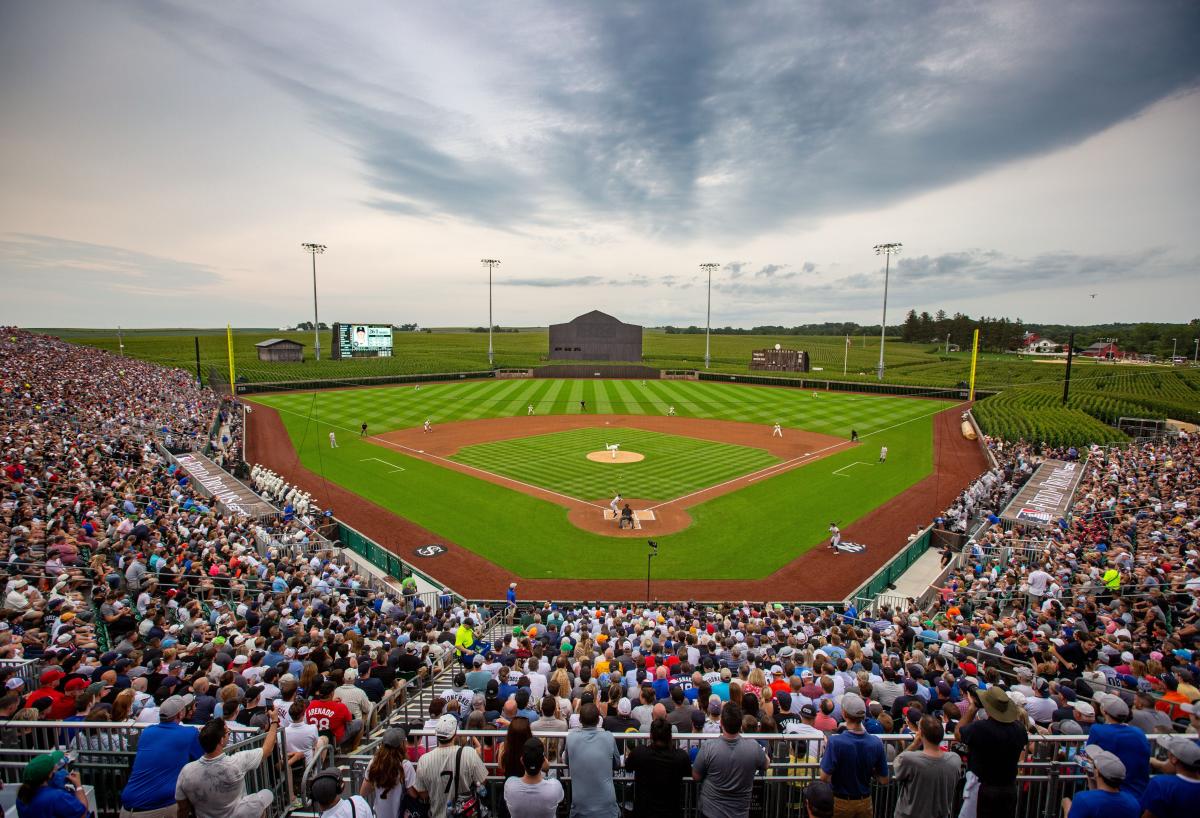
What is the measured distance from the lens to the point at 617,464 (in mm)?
33656

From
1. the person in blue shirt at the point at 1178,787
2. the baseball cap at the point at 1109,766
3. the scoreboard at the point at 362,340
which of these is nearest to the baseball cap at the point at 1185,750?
the person in blue shirt at the point at 1178,787

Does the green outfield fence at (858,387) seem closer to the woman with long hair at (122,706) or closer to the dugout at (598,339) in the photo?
the dugout at (598,339)

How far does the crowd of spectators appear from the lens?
5.12m

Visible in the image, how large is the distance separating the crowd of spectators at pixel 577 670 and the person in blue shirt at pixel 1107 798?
0.06 feet

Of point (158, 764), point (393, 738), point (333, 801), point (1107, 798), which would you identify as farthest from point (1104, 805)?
point (158, 764)

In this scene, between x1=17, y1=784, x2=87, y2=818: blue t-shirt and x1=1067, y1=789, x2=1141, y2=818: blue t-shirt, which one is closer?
x1=17, y1=784, x2=87, y2=818: blue t-shirt

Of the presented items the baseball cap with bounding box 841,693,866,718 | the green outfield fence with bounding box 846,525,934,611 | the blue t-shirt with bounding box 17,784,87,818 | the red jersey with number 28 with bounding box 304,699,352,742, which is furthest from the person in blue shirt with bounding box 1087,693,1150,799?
the green outfield fence with bounding box 846,525,934,611

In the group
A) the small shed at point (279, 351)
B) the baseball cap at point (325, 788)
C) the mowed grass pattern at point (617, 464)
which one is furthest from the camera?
the small shed at point (279, 351)

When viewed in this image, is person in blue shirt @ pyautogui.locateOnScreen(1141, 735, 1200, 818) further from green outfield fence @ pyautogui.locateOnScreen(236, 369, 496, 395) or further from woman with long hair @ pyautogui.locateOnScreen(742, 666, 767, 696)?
green outfield fence @ pyautogui.locateOnScreen(236, 369, 496, 395)

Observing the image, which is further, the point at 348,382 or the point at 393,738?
the point at 348,382

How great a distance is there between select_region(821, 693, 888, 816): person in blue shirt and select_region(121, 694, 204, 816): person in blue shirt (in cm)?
572

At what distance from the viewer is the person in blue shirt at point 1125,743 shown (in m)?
5.37

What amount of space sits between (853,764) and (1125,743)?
2626 mm

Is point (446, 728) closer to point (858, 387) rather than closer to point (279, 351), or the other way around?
point (858, 387)
